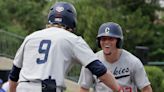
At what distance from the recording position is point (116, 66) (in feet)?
20.7

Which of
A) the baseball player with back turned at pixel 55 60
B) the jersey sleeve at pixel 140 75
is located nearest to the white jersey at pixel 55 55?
the baseball player with back turned at pixel 55 60

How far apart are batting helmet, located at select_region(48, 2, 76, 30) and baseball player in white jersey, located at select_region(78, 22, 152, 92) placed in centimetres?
135

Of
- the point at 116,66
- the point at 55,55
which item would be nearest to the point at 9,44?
the point at 116,66

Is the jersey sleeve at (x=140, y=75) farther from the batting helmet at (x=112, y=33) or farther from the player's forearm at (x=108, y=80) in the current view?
the player's forearm at (x=108, y=80)

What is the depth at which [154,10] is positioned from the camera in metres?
28.8

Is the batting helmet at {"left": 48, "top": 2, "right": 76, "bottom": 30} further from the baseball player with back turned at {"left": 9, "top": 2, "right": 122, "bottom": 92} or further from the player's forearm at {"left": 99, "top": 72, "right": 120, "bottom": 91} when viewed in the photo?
the player's forearm at {"left": 99, "top": 72, "right": 120, "bottom": 91}

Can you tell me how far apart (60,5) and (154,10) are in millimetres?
24227

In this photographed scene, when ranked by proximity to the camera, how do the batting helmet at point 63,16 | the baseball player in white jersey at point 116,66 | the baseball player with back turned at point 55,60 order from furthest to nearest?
the baseball player in white jersey at point 116,66
the batting helmet at point 63,16
the baseball player with back turned at point 55,60

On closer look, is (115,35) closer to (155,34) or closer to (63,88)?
(63,88)

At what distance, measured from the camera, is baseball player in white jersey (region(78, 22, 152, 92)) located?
6.19 meters

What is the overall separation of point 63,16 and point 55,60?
0.39m

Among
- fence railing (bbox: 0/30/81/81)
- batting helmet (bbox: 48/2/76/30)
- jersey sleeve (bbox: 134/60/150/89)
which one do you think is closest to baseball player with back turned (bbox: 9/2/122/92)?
batting helmet (bbox: 48/2/76/30)

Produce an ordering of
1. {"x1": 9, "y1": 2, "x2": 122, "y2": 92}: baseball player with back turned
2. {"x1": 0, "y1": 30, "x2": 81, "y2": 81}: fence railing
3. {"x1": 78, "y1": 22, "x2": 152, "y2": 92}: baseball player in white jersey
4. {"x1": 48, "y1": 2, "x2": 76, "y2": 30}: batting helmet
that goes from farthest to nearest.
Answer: {"x1": 0, "y1": 30, "x2": 81, "y2": 81}: fence railing → {"x1": 78, "y1": 22, "x2": 152, "y2": 92}: baseball player in white jersey → {"x1": 48, "y1": 2, "x2": 76, "y2": 30}: batting helmet → {"x1": 9, "y1": 2, "x2": 122, "y2": 92}: baseball player with back turned

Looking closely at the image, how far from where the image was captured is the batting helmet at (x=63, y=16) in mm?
4820
